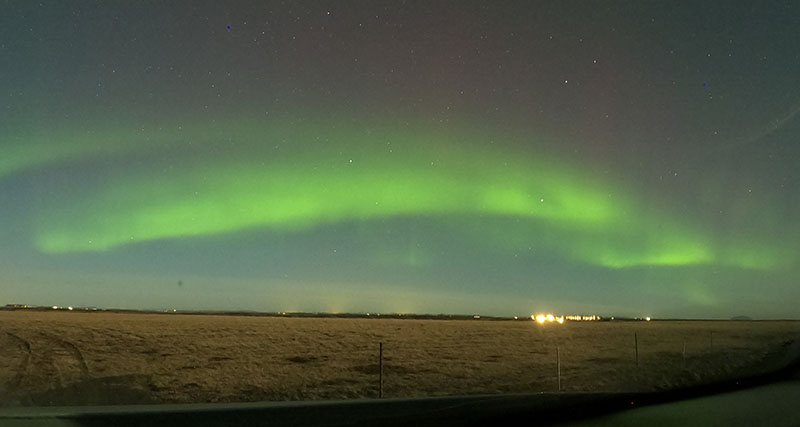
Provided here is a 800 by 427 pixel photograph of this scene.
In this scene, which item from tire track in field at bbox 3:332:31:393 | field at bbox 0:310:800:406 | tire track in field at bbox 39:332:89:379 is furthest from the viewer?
tire track in field at bbox 39:332:89:379

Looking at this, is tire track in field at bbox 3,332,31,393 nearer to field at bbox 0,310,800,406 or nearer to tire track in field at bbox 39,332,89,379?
field at bbox 0,310,800,406

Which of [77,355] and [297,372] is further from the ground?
[77,355]

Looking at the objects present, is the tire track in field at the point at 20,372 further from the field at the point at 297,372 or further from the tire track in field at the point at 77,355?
the tire track in field at the point at 77,355

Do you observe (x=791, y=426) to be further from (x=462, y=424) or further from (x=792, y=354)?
(x=792, y=354)

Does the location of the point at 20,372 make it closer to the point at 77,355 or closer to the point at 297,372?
the point at 77,355

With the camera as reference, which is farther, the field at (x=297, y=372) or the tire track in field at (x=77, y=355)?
the tire track in field at (x=77, y=355)

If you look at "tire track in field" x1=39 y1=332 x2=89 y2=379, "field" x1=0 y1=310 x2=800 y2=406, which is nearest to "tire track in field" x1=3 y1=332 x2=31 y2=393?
"field" x1=0 y1=310 x2=800 y2=406

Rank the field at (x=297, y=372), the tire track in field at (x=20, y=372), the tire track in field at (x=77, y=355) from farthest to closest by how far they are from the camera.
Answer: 1. the tire track in field at (x=77, y=355)
2. the tire track in field at (x=20, y=372)
3. the field at (x=297, y=372)

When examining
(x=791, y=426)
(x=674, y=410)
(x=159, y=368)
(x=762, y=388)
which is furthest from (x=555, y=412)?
(x=159, y=368)

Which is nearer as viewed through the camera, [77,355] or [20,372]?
[20,372]

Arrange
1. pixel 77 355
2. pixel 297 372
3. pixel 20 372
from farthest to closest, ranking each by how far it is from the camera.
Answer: pixel 77 355 → pixel 297 372 → pixel 20 372

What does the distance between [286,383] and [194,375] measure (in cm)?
372

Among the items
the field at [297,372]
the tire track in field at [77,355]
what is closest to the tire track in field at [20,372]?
the field at [297,372]

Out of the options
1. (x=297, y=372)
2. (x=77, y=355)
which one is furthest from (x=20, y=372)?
(x=297, y=372)
